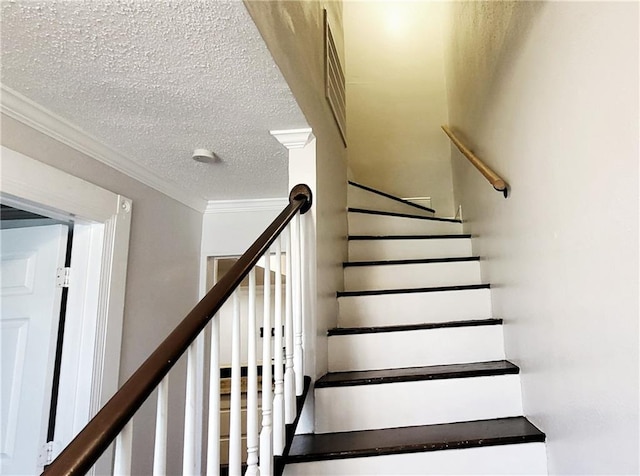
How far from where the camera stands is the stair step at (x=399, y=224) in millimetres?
2971

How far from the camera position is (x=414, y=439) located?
1549 mm

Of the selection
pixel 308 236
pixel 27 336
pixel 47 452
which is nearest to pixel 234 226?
pixel 308 236

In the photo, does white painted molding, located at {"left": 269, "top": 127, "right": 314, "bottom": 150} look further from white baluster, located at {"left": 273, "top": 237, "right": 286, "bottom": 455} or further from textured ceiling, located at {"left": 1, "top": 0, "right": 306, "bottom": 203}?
white baluster, located at {"left": 273, "top": 237, "right": 286, "bottom": 455}

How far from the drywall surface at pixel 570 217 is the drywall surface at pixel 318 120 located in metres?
0.82

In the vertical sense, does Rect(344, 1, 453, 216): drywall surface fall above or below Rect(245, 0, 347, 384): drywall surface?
above

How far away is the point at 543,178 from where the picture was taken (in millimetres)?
1423

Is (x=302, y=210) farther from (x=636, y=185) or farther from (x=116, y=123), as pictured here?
(x=636, y=185)

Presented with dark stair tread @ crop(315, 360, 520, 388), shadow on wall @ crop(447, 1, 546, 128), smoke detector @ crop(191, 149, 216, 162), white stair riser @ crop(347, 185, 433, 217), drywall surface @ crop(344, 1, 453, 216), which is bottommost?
dark stair tread @ crop(315, 360, 520, 388)

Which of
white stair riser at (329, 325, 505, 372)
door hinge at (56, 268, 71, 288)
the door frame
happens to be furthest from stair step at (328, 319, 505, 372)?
door hinge at (56, 268, 71, 288)

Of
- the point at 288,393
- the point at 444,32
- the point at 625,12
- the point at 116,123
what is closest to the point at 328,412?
the point at 288,393

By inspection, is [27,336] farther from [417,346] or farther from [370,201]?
[370,201]

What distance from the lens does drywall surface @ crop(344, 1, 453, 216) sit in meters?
3.69

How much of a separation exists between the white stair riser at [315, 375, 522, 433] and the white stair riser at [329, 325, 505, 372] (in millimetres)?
235

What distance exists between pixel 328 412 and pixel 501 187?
1197 millimetres
